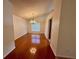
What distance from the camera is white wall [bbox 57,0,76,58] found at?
335 centimetres

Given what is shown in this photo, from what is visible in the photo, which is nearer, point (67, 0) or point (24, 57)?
point (67, 0)

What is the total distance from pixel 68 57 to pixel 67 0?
6.13 feet

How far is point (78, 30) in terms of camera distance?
82cm

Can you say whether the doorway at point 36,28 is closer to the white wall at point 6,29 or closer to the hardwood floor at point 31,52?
the hardwood floor at point 31,52

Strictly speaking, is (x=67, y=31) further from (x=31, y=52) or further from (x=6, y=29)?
(x=6, y=29)

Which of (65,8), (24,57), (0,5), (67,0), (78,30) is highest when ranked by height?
(67,0)

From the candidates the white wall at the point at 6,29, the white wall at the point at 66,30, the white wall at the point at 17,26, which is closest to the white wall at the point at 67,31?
the white wall at the point at 66,30

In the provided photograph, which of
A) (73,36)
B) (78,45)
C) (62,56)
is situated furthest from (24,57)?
(78,45)

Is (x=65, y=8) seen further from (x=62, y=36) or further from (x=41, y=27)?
(x=41, y=27)

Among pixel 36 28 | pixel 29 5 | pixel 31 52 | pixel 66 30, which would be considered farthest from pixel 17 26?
pixel 66 30

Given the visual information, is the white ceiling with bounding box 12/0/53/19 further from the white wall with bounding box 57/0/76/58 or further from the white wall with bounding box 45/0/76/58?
the white wall with bounding box 57/0/76/58

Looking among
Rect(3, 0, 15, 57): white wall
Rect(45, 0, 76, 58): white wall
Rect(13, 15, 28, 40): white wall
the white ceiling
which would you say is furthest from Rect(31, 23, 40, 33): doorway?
Rect(45, 0, 76, 58): white wall

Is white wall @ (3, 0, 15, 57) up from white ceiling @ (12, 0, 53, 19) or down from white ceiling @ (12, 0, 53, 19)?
down

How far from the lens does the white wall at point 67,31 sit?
11.0 feet
